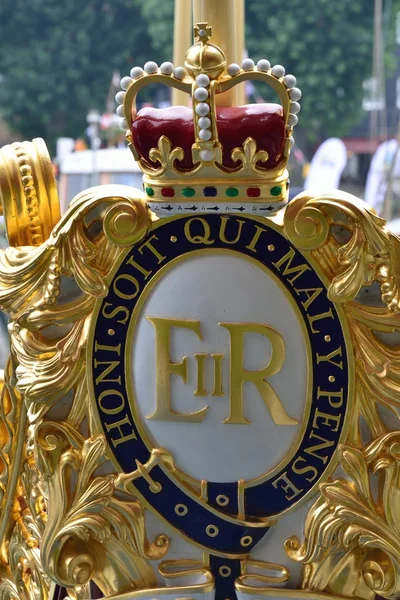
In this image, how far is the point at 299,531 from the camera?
0.94 m

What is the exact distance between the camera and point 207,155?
2.77 ft

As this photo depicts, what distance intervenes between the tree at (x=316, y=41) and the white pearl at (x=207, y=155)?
647cm

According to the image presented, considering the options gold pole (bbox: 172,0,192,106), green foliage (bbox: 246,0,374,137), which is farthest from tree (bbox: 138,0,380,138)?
gold pole (bbox: 172,0,192,106)

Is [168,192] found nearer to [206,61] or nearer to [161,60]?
[206,61]

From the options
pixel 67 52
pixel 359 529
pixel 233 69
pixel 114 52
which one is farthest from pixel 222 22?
pixel 114 52

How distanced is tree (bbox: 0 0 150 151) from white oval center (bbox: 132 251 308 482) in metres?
7.02

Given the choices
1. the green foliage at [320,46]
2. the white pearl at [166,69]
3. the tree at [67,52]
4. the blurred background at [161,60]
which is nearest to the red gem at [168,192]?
the white pearl at [166,69]

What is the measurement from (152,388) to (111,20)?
7.24 m

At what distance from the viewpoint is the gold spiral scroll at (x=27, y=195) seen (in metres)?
1.00

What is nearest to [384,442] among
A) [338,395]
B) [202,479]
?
[338,395]

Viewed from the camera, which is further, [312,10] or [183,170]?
[312,10]

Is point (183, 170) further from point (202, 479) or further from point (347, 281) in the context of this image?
point (202, 479)

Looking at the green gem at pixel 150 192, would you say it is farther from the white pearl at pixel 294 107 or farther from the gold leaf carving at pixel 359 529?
the gold leaf carving at pixel 359 529

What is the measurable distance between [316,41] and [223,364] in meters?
6.83
